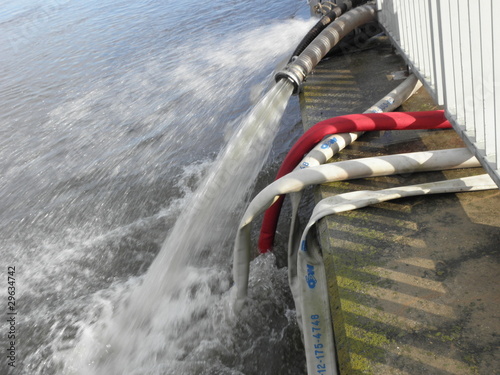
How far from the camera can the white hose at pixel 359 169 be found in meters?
3.22

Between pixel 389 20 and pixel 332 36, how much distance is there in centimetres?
68

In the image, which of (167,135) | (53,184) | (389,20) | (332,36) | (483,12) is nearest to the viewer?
(483,12)

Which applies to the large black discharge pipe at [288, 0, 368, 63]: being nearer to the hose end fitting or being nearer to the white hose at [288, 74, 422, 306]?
the hose end fitting

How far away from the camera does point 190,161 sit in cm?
607

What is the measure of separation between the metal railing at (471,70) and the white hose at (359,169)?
0.34 meters

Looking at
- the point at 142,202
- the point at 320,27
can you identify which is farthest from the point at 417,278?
the point at 320,27

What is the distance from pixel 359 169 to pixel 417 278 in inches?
37.1

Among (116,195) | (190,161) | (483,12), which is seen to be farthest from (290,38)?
(483,12)

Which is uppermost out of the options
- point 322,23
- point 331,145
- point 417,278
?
point 322,23

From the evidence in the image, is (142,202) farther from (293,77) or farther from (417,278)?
(417,278)

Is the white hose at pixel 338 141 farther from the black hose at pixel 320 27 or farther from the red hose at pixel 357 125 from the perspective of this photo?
the black hose at pixel 320 27

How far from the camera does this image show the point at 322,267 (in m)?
3.11

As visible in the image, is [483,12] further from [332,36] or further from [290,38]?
[290,38]

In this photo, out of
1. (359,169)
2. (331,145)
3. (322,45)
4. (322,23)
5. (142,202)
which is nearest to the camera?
(359,169)
